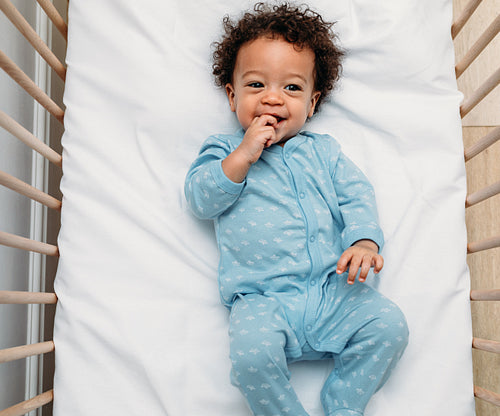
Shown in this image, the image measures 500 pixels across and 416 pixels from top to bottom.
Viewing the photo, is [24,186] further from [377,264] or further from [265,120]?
[377,264]

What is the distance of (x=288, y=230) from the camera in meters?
0.99

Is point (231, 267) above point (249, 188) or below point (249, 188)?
below

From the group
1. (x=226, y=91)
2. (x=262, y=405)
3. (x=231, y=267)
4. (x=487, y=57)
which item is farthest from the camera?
(x=487, y=57)

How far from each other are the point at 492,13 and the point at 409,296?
2.80 feet

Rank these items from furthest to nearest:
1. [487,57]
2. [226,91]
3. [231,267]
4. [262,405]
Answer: [487,57] < [226,91] < [231,267] < [262,405]

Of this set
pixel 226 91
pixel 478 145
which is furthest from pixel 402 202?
pixel 226 91

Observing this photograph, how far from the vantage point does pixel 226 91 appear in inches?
44.0

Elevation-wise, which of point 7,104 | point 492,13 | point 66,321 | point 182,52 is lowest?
point 66,321

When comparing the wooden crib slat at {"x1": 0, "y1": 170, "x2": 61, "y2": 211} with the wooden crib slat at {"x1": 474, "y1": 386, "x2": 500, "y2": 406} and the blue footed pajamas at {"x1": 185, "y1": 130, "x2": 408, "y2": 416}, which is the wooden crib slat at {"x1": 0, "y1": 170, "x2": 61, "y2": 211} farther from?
the wooden crib slat at {"x1": 474, "y1": 386, "x2": 500, "y2": 406}

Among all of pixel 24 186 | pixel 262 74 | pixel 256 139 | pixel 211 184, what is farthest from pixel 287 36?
pixel 24 186

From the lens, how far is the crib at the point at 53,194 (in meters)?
0.89

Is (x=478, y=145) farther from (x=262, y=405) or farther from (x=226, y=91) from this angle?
(x=262, y=405)

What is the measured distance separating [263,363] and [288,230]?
0.80 ft

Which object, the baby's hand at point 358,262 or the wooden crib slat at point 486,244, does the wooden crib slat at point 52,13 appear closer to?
the baby's hand at point 358,262
